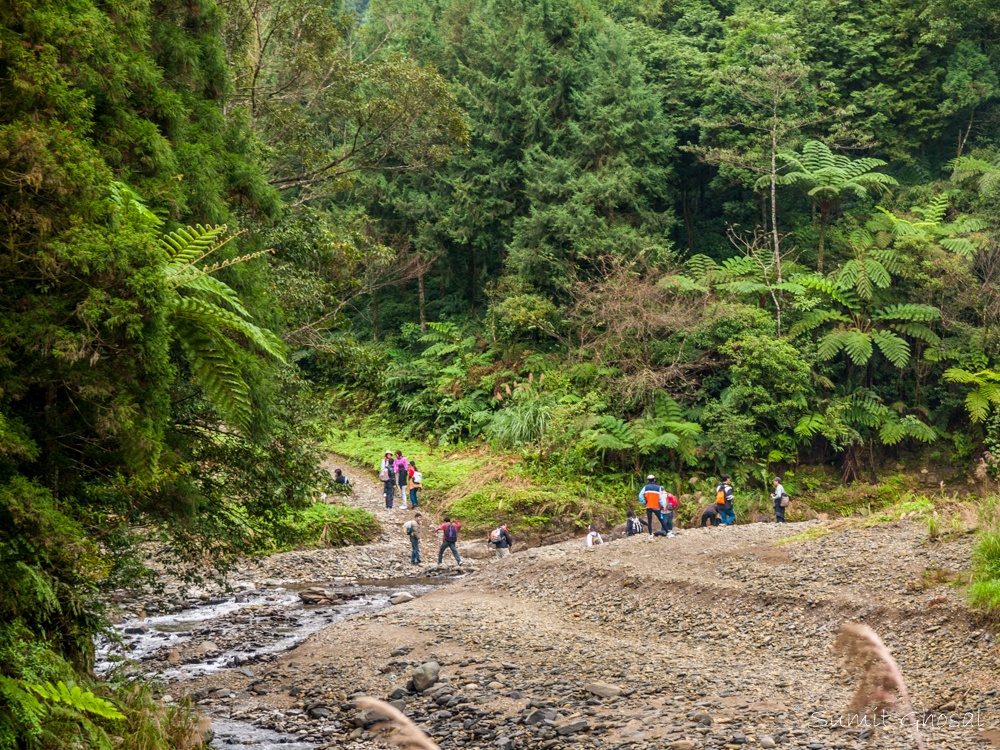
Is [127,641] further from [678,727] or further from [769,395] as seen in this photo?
[769,395]

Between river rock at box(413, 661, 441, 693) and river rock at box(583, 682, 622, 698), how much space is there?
1.92 m

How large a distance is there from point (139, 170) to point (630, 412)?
18.2m

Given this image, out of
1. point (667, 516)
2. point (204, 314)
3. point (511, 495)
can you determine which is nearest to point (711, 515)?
point (667, 516)

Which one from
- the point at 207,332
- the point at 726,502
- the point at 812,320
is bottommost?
the point at 726,502

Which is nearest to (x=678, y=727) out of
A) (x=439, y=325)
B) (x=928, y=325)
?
(x=928, y=325)

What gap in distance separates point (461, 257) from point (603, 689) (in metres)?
24.8

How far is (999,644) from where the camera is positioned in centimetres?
763

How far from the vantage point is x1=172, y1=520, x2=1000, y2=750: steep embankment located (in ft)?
23.7

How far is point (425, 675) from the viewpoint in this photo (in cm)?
947

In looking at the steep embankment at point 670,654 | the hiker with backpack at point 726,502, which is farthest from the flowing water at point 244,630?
the hiker with backpack at point 726,502

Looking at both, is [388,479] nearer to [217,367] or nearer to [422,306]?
[422,306]

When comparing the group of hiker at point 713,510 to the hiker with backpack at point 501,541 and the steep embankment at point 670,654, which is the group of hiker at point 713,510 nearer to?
the steep embankment at point 670,654

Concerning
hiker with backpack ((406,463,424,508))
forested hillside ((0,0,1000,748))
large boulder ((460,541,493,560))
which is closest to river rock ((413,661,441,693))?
forested hillside ((0,0,1000,748))

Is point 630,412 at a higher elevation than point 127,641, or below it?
higher
